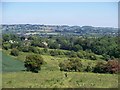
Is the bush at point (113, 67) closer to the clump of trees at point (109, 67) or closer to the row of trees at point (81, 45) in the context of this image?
the clump of trees at point (109, 67)

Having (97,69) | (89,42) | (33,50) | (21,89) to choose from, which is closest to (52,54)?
(33,50)

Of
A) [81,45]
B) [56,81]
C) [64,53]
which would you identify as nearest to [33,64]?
[56,81]

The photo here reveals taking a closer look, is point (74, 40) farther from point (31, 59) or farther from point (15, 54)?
point (31, 59)

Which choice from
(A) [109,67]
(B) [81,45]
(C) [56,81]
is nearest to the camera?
(C) [56,81]

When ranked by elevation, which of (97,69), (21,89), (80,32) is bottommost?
(80,32)

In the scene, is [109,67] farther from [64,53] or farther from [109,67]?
[64,53]

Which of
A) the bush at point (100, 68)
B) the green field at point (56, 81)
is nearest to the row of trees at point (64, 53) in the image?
the bush at point (100, 68)

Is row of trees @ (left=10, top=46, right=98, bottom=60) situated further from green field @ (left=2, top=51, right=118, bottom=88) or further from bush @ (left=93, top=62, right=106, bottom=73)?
green field @ (left=2, top=51, right=118, bottom=88)

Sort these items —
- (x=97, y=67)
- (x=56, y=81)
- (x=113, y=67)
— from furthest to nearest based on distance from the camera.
→ (x=97, y=67), (x=113, y=67), (x=56, y=81)

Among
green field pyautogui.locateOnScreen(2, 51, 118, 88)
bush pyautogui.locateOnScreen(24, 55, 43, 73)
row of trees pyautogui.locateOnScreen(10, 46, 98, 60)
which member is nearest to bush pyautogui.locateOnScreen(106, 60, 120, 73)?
green field pyautogui.locateOnScreen(2, 51, 118, 88)
